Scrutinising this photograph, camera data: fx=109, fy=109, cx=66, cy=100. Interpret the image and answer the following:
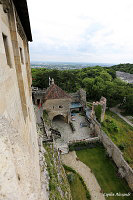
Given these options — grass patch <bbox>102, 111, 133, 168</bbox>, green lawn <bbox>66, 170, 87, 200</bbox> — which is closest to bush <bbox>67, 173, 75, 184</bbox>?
green lawn <bbox>66, 170, 87, 200</bbox>

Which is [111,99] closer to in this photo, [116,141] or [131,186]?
[116,141]

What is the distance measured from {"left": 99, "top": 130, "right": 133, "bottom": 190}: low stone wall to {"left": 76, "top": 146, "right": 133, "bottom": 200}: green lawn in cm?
58

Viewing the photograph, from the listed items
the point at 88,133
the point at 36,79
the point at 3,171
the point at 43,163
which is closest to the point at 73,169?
the point at 43,163

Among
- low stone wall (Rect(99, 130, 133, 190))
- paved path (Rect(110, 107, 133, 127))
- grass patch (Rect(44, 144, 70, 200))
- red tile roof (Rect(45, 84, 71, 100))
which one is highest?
red tile roof (Rect(45, 84, 71, 100))

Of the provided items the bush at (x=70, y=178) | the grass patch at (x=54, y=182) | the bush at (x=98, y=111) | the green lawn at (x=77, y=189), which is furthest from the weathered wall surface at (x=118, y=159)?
the grass patch at (x=54, y=182)

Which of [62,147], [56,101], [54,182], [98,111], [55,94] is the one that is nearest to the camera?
[54,182]

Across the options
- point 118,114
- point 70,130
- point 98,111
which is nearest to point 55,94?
point 70,130

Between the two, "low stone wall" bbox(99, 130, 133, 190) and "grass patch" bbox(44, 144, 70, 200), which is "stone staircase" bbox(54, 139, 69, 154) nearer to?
"grass patch" bbox(44, 144, 70, 200)

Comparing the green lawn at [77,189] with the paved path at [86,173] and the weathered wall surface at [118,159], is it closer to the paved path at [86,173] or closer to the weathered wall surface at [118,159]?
the paved path at [86,173]

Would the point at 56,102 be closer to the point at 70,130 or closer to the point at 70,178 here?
the point at 70,130

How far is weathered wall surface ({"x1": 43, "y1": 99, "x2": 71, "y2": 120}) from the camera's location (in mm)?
17905

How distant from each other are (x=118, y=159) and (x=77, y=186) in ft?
17.8

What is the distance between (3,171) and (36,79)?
3793 cm

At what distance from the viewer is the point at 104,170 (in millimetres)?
12547
